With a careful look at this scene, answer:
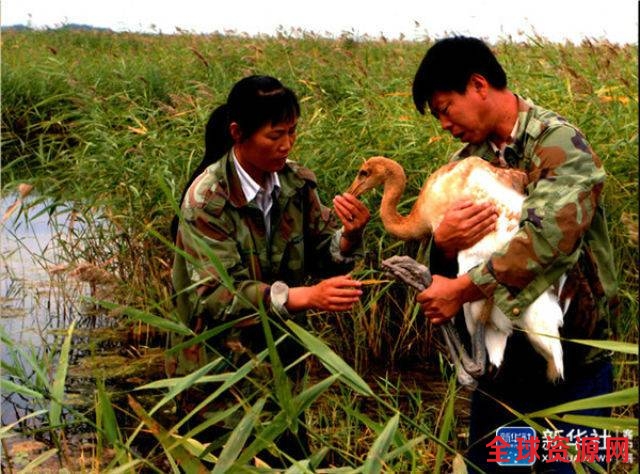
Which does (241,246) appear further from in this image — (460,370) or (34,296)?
(34,296)

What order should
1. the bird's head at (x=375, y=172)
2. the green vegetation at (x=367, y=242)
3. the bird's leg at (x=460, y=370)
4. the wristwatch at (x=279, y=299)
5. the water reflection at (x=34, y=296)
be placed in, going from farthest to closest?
the water reflection at (x=34, y=296) < the green vegetation at (x=367, y=242) < the bird's head at (x=375, y=172) < the wristwatch at (x=279, y=299) < the bird's leg at (x=460, y=370)

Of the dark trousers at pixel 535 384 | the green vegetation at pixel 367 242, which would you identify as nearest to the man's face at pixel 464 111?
the dark trousers at pixel 535 384

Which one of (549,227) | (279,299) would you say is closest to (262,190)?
(279,299)

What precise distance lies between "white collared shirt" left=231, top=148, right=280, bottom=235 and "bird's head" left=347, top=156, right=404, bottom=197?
0.40 meters

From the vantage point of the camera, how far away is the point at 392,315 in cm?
498

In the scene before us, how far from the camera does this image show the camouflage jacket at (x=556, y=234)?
8.18ft

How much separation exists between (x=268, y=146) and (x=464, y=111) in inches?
25.4

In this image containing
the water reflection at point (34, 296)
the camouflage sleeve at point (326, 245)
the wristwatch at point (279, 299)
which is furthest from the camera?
the water reflection at point (34, 296)

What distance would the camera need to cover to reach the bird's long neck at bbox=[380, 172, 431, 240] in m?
2.95

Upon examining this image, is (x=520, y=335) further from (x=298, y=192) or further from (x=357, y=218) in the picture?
Answer: (x=298, y=192)

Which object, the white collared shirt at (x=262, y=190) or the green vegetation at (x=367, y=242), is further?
the green vegetation at (x=367, y=242)

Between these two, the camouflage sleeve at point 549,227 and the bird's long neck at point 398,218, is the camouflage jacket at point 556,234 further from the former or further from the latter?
the bird's long neck at point 398,218

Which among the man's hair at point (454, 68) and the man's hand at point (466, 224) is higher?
the man's hair at point (454, 68)

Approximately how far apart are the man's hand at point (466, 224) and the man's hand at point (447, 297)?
128mm
